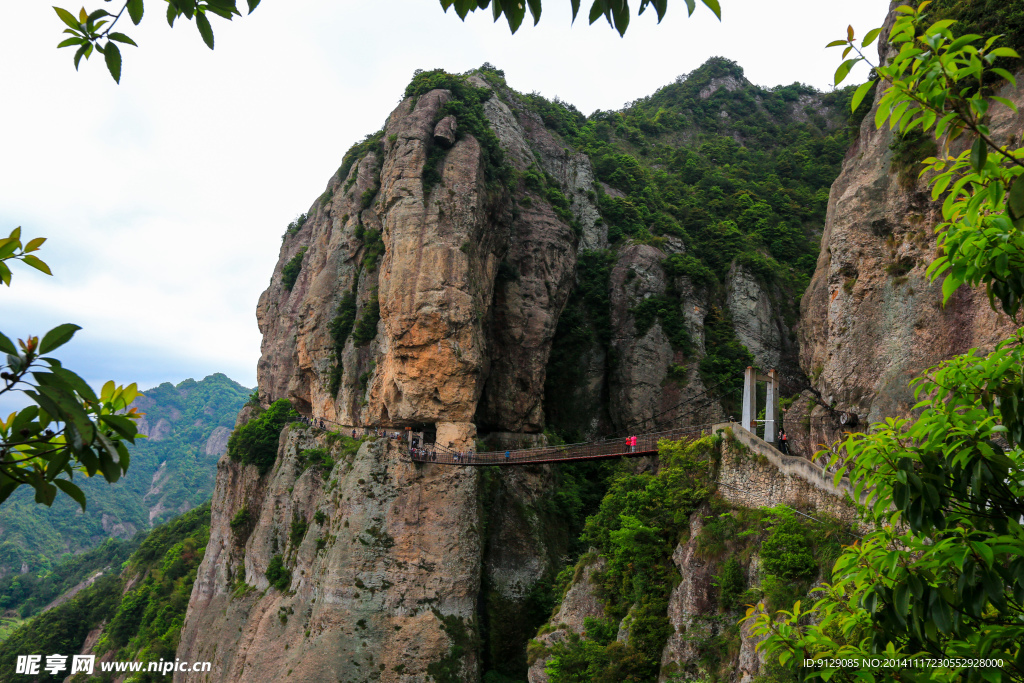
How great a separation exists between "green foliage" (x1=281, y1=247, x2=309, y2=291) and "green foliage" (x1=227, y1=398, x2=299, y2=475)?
9.52 metres

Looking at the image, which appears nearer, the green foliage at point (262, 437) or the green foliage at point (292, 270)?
the green foliage at point (262, 437)

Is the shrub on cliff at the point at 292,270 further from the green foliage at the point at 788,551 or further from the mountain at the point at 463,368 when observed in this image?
the green foliage at the point at 788,551

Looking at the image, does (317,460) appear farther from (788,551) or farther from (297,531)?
(788,551)

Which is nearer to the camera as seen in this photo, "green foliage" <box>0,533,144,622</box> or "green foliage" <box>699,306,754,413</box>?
"green foliage" <box>699,306,754,413</box>

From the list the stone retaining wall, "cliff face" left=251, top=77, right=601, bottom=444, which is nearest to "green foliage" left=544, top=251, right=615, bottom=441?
"cliff face" left=251, top=77, right=601, bottom=444

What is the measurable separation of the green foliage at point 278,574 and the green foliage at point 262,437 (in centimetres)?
617

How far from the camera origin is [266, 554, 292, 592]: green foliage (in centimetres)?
2439

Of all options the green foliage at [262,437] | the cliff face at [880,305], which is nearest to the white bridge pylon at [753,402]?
the cliff face at [880,305]

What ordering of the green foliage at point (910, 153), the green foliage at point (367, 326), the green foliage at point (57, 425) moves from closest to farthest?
the green foliage at point (57, 425) < the green foliage at point (910, 153) < the green foliage at point (367, 326)

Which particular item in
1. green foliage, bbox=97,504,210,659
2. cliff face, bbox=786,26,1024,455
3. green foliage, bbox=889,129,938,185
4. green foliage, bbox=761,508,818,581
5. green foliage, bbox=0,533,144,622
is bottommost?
green foliage, bbox=0,533,144,622

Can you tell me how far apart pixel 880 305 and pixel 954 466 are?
49.5ft

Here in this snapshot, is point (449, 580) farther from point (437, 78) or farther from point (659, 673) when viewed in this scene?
point (437, 78)

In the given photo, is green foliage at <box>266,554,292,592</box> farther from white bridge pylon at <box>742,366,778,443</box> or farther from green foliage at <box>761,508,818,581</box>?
green foliage at <box>761,508,818,581</box>

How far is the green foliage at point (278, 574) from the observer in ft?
80.0
